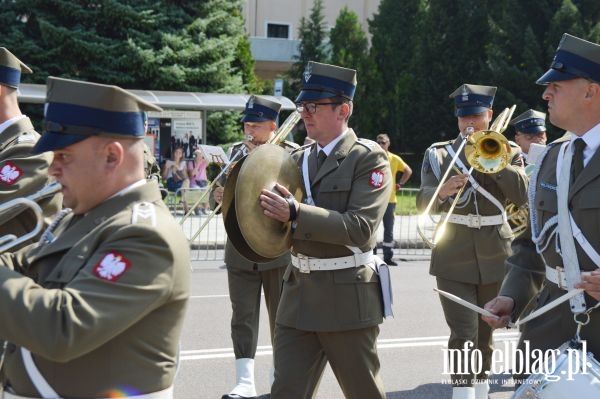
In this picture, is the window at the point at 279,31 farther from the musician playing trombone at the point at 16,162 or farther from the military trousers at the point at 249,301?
the musician playing trombone at the point at 16,162

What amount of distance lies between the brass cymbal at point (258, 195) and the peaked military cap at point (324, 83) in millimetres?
461

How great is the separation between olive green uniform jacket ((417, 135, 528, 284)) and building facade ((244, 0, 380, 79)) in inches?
1294

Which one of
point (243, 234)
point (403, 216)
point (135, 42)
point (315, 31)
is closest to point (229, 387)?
point (243, 234)

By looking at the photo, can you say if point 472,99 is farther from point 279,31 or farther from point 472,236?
point 279,31

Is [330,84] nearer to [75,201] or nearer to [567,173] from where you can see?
[567,173]

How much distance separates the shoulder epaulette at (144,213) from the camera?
95.2 inches

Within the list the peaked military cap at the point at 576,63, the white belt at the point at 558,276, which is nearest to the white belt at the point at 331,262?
the white belt at the point at 558,276

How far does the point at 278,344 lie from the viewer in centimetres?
446

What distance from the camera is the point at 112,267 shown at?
233cm

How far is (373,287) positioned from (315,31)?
3308cm

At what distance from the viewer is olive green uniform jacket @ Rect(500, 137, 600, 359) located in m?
3.31

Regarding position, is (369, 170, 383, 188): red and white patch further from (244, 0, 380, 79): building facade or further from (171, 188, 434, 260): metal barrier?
(244, 0, 380, 79): building facade

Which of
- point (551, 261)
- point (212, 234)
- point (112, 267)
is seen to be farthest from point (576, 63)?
point (212, 234)

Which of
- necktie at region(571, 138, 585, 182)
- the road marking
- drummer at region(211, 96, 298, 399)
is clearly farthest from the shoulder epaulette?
the road marking
